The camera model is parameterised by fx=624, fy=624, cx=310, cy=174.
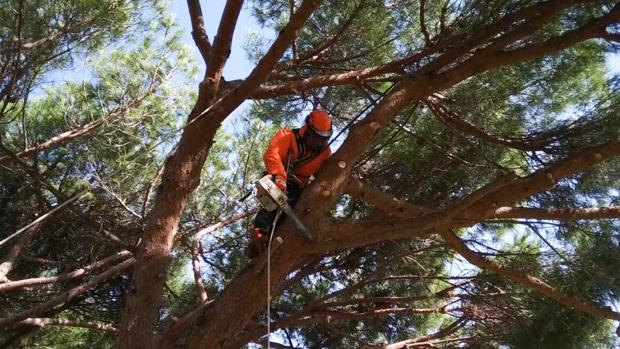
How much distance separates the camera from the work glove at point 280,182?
2.91 meters

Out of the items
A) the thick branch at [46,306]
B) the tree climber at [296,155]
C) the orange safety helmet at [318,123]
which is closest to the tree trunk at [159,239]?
the tree climber at [296,155]

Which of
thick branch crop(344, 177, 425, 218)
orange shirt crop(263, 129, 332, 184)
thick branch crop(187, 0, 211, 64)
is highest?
thick branch crop(187, 0, 211, 64)

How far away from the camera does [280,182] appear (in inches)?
115

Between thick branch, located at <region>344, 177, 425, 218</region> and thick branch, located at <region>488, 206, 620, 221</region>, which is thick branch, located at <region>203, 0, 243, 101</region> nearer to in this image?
thick branch, located at <region>344, 177, 425, 218</region>

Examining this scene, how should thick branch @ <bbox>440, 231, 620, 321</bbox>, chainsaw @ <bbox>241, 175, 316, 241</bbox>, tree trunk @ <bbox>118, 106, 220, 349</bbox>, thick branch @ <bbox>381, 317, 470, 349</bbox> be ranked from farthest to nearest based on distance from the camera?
thick branch @ <bbox>381, 317, 470, 349</bbox>
thick branch @ <bbox>440, 231, 620, 321</bbox>
tree trunk @ <bbox>118, 106, 220, 349</bbox>
chainsaw @ <bbox>241, 175, 316, 241</bbox>

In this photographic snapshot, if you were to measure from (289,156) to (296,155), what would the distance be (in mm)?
52

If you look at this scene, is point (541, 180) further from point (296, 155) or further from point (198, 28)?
point (198, 28)

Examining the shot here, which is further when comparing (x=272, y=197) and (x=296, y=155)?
(x=296, y=155)

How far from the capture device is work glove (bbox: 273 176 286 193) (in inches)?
115

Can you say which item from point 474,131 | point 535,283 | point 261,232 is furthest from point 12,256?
point 535,283

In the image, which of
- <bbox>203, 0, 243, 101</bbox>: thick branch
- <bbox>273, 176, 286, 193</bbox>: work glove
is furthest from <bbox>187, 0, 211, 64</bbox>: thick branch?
<bbox>273, 176, 286, 193</bbox>: work glove

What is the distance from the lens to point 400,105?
3.06 meters

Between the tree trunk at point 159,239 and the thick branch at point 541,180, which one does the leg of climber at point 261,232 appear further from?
the thick branch at point 541,180

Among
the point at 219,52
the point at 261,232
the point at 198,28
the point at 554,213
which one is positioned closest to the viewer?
the point at 554,213
